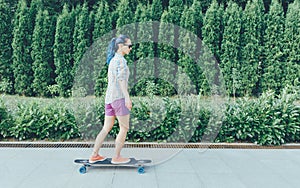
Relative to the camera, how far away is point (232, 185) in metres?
2.81

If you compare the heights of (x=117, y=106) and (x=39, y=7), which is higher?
(x=39, y=7)

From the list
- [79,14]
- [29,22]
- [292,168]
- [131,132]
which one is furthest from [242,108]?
[29,22]

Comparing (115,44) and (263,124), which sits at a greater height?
(115,44)

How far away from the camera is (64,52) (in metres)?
8.18

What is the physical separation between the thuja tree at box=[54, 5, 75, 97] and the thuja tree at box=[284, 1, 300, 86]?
6.35 meters

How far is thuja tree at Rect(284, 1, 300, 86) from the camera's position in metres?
7.98

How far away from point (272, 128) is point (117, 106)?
2.50 m

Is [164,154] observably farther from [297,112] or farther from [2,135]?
[2,135]

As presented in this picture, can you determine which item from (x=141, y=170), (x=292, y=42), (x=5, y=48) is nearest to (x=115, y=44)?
(x=141, y=170)

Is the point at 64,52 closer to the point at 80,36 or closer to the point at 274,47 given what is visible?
the point at 80,36

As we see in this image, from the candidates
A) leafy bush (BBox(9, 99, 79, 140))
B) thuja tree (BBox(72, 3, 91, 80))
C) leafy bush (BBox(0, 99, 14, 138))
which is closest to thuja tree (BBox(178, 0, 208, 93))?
thuja tree (BBox(72, 3, 91, 80))

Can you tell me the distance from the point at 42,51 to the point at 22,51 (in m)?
0.62

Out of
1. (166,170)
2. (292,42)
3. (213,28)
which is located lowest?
(166,170)

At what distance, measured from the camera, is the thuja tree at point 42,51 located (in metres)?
8.22
